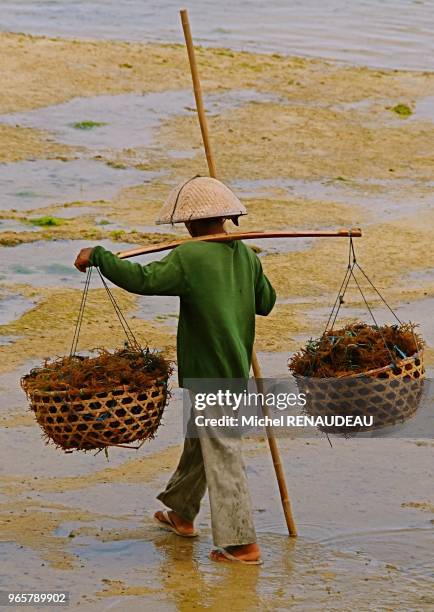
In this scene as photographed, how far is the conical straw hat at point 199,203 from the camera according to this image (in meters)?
5.93

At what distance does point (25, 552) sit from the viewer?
6266 mm

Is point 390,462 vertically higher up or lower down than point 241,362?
lower down

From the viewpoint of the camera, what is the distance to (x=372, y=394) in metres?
5.93

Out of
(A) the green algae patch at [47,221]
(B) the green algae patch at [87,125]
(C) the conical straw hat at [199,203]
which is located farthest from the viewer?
(B) the green algae patch at [87,125]

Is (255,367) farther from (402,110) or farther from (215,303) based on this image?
(402,110)

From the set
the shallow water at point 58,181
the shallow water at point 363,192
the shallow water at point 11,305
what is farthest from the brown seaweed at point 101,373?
the shallow water at point 363,192

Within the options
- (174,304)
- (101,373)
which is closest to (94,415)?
(101,373)

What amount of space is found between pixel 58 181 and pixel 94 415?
24.6 ft

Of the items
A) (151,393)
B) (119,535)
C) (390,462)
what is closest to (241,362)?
(151,393)

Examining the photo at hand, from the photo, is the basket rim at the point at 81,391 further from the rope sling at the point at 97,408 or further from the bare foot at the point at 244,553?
the bare foot at the point at 244,553

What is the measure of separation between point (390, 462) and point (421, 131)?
8.58 m

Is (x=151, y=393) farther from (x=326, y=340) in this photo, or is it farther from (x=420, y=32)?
(x=420, y=32)

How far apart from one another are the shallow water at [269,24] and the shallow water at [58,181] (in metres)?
5.32

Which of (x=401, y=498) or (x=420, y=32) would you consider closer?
(x=401, y=498)
